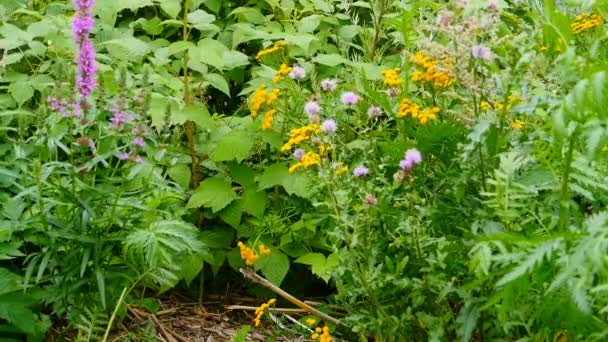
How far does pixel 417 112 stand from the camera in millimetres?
2273

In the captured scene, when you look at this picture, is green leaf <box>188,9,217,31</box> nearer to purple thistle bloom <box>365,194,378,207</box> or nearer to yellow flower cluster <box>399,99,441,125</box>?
yellow flower cluster <box>399,99,441,125</box>

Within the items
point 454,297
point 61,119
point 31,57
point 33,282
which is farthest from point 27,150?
point 454,297

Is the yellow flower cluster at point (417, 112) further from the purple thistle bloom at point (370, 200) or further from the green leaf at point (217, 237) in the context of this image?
the green leaf at point (217, 237)

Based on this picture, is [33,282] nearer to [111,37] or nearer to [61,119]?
[61,119]

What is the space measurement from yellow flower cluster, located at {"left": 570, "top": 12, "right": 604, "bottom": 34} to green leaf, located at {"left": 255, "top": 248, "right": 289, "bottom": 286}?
1.30 meters

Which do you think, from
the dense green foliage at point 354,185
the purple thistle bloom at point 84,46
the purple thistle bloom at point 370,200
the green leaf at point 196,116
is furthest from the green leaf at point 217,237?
the purple thistle bloom at point 370,200

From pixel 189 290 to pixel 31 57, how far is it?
1152mm

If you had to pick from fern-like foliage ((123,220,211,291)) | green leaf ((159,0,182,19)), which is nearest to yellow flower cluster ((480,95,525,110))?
fern-like foliage ((123,220,211,291))

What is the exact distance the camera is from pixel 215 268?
3.03 m

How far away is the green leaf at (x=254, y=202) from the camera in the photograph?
117 inches

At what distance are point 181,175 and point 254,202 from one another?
29cm

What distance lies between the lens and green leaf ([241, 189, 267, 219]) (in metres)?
2.97

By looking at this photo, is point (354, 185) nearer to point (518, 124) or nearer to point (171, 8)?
point (518, 124)

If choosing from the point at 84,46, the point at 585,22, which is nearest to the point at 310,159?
the point at 84,46
